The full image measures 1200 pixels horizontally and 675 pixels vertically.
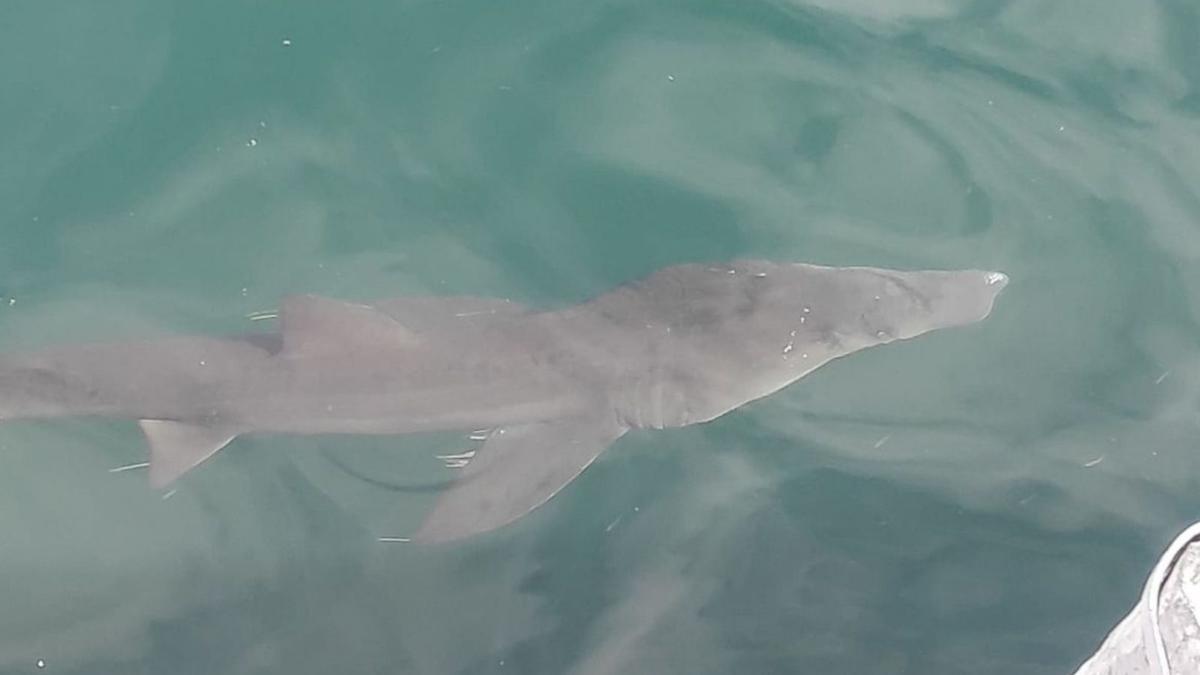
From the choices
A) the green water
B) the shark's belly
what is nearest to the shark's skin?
the shark's belly

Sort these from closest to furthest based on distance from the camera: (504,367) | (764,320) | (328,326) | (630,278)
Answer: (328,326)
(504,367)
(764,320)
(630,278)

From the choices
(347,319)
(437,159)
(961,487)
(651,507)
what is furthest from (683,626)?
(437,159)

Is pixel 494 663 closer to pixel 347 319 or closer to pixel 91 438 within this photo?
pixel 347 319

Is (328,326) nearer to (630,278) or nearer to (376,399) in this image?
(376,399)

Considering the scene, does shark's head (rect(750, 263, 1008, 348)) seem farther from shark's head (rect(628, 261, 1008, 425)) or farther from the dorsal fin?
the dorsal fin

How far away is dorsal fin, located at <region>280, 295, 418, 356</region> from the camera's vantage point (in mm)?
3541

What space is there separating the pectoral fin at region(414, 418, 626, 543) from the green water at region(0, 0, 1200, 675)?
0.35ft

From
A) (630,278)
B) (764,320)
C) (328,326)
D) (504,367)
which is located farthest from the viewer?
(630,278)

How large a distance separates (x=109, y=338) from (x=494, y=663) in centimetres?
160

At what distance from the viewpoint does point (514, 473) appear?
3.78m

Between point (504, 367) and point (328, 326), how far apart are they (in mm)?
521

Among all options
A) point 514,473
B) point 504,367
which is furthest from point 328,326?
point 514,473

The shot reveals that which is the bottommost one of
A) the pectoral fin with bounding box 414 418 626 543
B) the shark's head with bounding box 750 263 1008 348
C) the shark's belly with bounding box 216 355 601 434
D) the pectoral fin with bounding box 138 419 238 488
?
the pectoral fin with bounding box 414 418 626 543

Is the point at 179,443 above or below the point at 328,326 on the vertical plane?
below
